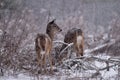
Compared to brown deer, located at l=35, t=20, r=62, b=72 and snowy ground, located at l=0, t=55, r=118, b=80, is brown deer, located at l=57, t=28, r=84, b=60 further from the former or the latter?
snowy ground, located at l=0, t=55, r=118, b=80

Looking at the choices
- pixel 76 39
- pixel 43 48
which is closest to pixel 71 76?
pixel 43 48

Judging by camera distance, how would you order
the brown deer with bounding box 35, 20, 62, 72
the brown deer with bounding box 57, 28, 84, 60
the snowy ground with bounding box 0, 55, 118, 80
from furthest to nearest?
the brown deer with bounding box 57, 28, 84, 60 < the brown deer with bounding box 35, 20, 62, 72 < the snowy ground with bounding box 0, 55, 118, 80

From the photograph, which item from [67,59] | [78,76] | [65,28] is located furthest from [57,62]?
[65,28]

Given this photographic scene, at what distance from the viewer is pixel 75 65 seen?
11.7 metres

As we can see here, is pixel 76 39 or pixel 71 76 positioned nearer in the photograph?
pixel 71 76

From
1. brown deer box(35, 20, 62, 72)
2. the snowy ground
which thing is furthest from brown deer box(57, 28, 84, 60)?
the snowy ground

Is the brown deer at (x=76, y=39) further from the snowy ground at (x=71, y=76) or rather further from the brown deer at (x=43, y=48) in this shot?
the snowy ground at (x=71, y=76)

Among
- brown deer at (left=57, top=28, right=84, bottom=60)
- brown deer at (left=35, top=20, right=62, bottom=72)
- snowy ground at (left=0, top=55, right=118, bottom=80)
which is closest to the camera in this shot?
snowy ground at (left=0, top=55, right=118, bottom=80)

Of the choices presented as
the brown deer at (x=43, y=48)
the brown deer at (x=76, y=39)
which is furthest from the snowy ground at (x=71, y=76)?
the brown deer at (x=76, y=39)

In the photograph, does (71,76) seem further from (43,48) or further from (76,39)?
(76,39)

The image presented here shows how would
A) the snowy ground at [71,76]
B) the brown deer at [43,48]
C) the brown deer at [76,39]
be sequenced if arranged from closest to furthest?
the snowy ground at [71,76]
the brown deer at [43,48]
the brown deer at [76,39]

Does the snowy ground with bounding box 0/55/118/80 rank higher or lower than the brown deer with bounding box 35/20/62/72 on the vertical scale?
lower

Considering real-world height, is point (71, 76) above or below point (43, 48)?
below

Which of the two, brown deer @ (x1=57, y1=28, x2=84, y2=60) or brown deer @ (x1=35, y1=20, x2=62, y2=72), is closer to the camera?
brown deer @ (x1=35, y1=20, x2=62, y2=72)
